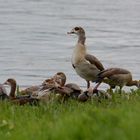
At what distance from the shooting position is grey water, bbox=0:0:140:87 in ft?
75.7

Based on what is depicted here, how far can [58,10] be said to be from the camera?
39.4 meters

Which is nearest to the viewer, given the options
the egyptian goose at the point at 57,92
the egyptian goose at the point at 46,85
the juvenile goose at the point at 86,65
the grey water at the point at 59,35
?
the egyptian goose at the point at 57,92

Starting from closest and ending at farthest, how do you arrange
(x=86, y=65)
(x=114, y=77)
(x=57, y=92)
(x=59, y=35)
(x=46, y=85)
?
(x=57, y=92), (x=46, y=85), (x=114, y=77), (x=86, y=65), (x=59, y=35)

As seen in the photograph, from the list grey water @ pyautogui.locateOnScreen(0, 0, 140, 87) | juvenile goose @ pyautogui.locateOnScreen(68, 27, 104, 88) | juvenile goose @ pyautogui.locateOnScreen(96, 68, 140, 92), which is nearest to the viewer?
juvenile goose @ pyautogui.locateOnScreen(96, 68, 140, 92)

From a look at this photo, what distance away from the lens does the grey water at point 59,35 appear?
23.1m

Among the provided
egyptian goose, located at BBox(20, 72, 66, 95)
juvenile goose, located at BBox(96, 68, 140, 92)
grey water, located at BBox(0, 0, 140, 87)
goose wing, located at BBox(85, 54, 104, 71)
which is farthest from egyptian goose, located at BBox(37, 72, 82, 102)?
grey water, located at BBox(0, 0, 140, 87)

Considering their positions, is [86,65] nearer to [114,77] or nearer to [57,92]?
[114,77]

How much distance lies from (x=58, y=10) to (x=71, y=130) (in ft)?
105

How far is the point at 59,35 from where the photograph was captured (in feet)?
102

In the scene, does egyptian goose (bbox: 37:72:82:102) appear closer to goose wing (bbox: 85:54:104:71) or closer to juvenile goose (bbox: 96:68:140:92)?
juvenile goose (bbox: 96:68:140:92)

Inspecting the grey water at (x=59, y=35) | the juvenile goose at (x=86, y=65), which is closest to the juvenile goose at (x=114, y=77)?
the juvenile goose at (x=86, y=65)

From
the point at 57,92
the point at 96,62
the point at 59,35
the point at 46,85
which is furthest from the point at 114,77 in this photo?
the point at 59,35

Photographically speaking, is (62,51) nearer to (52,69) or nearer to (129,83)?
(52,69)

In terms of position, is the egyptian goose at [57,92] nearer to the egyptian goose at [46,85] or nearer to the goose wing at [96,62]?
the egyptian goose at [46,85]
